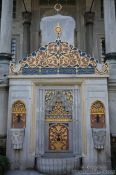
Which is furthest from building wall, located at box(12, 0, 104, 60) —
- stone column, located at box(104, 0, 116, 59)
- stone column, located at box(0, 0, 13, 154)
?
stone column, located at box(0, 0, 13, 154)

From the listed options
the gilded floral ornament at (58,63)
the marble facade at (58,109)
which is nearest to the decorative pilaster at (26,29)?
the marble facade at (58,109)

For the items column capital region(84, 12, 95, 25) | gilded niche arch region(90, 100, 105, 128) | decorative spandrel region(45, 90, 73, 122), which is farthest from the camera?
column capital region(84, 12, 95, 25)

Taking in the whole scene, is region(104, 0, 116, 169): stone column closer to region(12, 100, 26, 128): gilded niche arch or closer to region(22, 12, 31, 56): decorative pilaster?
region(12, 100, 26, 128): gilded niche arch

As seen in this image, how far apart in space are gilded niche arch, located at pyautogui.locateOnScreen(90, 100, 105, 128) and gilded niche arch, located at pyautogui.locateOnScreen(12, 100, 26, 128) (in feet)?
8.86

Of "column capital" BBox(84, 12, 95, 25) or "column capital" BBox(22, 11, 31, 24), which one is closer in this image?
"column capital" BBox(84, 12, 95, 25)

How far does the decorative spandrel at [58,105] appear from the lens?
13.2m

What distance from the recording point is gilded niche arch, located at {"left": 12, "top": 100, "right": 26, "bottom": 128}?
12.9 meters

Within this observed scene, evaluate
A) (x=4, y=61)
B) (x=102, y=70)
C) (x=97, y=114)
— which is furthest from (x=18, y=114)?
(x=102, y=70)

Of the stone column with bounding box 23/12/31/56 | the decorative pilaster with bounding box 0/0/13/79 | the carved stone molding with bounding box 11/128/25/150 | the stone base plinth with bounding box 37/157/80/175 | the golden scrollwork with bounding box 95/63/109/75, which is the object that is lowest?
the stone base plinth with bounding box 37/157/80/175

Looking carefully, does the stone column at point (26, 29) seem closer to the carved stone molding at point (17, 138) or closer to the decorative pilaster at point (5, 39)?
the decorative pilaster at point (5, 39)

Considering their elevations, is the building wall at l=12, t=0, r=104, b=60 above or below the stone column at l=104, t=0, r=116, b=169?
above

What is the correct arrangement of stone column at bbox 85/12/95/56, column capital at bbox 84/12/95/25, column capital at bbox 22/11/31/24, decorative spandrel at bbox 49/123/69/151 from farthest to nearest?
column capital at bbox 22/11/31/24 < column capital at bbox 84/12/95/25 < stone column at bbox 85/12/95/56 < decorative spandrel at bbox 49/123/69/151

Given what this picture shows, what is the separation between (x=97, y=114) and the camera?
42.2 feet

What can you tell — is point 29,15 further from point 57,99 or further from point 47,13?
point 57,99
